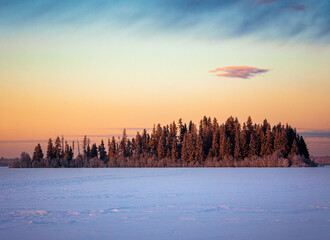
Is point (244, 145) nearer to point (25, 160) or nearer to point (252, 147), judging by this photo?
point (252, 147)

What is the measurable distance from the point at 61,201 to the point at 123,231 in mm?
8481

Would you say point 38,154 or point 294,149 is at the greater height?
point 38,154

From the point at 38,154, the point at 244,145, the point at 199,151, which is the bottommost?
the point at 199,151

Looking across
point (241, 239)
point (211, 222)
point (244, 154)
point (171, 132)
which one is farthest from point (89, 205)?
point (171, 132)

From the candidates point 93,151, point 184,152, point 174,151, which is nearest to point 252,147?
point 184,152

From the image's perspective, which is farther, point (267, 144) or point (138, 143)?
point (138, 143)

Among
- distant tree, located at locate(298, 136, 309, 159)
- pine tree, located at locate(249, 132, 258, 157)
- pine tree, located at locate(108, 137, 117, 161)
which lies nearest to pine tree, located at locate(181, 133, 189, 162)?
pine tree, located at locate(249, 132, 258, 157)

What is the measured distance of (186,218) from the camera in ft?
45.9

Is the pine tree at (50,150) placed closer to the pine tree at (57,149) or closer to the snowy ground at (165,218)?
the pine tree at (57,149)

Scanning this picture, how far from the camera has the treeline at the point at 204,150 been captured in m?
95.3

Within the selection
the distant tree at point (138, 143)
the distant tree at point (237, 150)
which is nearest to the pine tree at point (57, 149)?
the distant tree at point (138, 143)

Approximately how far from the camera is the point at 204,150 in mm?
110625

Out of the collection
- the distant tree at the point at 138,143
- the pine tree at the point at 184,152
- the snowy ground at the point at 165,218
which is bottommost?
the snowy ground at the point at 165,218

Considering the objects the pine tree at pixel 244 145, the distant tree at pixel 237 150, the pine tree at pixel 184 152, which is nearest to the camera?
the distant tree at pixel 237 150
